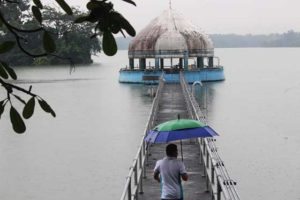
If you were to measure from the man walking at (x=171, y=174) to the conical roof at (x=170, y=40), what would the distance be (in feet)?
161

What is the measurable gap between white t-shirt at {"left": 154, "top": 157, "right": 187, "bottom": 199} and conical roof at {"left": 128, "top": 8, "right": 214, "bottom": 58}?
161 feet

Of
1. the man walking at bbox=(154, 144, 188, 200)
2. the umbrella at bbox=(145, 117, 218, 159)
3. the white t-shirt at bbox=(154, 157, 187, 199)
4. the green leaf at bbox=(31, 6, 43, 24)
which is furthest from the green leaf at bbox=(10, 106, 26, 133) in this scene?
the umbrella at bbox=(145, 117, 218, 159)

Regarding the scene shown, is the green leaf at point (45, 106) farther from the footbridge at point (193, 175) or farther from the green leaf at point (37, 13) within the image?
the footbridge at point (193, 175)

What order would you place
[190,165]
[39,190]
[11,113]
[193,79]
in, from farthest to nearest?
[193,79] < [39,190] < [190,165] < [11,113]

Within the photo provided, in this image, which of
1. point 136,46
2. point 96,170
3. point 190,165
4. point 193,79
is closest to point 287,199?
point 190,165

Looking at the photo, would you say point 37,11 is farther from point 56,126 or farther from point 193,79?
point 193,79

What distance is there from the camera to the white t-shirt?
7898mm

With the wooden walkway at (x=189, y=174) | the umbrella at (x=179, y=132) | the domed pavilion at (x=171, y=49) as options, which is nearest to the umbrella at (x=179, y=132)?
the umbrella at (x=179, y=132)

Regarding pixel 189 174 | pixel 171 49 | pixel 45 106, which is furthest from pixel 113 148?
pixel 171 49

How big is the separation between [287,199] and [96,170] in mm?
6888

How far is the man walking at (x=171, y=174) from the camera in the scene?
7883 mm

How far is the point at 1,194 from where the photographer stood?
1812 cm

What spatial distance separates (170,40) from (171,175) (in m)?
50.1

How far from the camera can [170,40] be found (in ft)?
189
